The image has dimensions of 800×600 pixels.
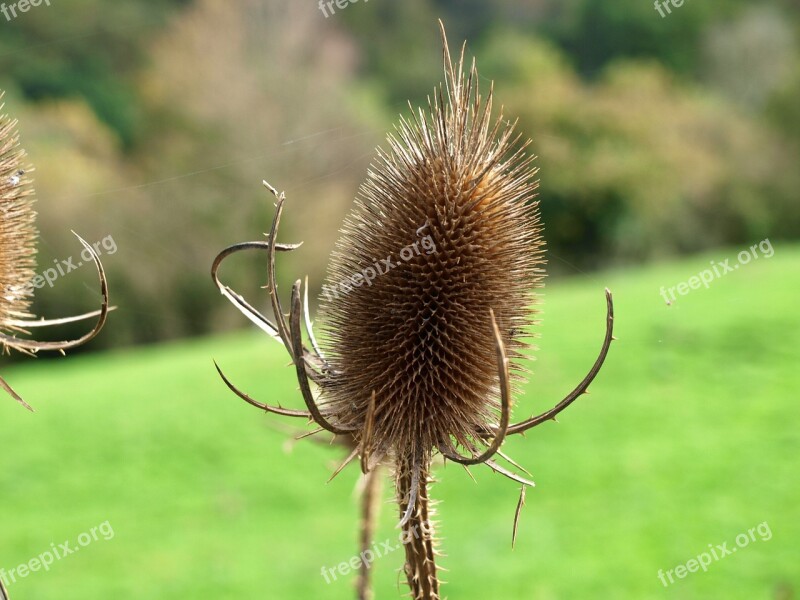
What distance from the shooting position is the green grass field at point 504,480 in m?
8.26

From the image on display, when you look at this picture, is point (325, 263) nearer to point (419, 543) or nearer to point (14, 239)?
point (14, 239)

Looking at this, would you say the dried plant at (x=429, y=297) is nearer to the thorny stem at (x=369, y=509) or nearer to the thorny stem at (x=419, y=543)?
the thorny stem at (x=419, y=543)

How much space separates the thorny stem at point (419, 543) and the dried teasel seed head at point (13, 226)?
89cm

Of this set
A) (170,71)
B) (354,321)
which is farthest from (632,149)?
(354,321)

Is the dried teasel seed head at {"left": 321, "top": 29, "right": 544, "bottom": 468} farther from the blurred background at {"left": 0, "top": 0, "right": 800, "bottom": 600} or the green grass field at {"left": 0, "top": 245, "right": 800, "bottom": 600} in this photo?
the green grass field at {"left": 0, "top": 245, "right": 800, "bottom": 600}

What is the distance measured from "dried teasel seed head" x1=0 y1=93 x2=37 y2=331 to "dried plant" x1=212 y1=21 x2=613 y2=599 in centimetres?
47

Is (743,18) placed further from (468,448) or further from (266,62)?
(468,448)

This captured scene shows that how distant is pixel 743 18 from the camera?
27.2m

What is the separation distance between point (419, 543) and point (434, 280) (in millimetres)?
513

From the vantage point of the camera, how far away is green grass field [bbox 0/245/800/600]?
826cm

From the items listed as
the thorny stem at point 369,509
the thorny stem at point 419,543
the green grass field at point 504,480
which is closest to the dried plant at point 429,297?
the thorny stem at point 419,543

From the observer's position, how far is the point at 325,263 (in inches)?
697

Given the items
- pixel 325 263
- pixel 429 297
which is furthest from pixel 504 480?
pixel 429 297

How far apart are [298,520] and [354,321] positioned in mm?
8160
